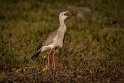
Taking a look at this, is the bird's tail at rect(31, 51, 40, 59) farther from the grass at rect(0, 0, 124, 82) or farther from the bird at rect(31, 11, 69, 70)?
the grass at rect(0, 0, 124, 82)

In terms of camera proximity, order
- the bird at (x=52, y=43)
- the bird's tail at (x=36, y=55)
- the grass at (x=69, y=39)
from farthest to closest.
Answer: the bird's tail at (x=36, y=55), the bird at (x=52, y=43), the grass at (x=69, y=39)

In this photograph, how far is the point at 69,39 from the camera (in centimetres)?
1457

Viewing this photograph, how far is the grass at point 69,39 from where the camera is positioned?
10430mm

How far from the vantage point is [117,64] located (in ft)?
36.9

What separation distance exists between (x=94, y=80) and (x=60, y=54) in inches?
121

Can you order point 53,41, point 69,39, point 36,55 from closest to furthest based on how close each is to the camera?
1. point 53,41
2. point 36,55
3. point 69,39

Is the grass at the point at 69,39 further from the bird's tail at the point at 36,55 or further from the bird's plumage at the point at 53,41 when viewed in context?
the bird's plumage at the point at 53,41

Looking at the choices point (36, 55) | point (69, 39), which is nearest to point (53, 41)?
point (36, 55)

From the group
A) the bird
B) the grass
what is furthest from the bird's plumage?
the grass

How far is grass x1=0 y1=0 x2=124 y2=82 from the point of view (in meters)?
10.4

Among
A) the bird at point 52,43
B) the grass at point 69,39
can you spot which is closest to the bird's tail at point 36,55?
the bird at point 52,43

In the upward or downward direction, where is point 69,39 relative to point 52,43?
downward

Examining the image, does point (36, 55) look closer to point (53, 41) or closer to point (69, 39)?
point (53, 41)

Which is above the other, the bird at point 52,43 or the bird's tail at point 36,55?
the bird at point 52,43
